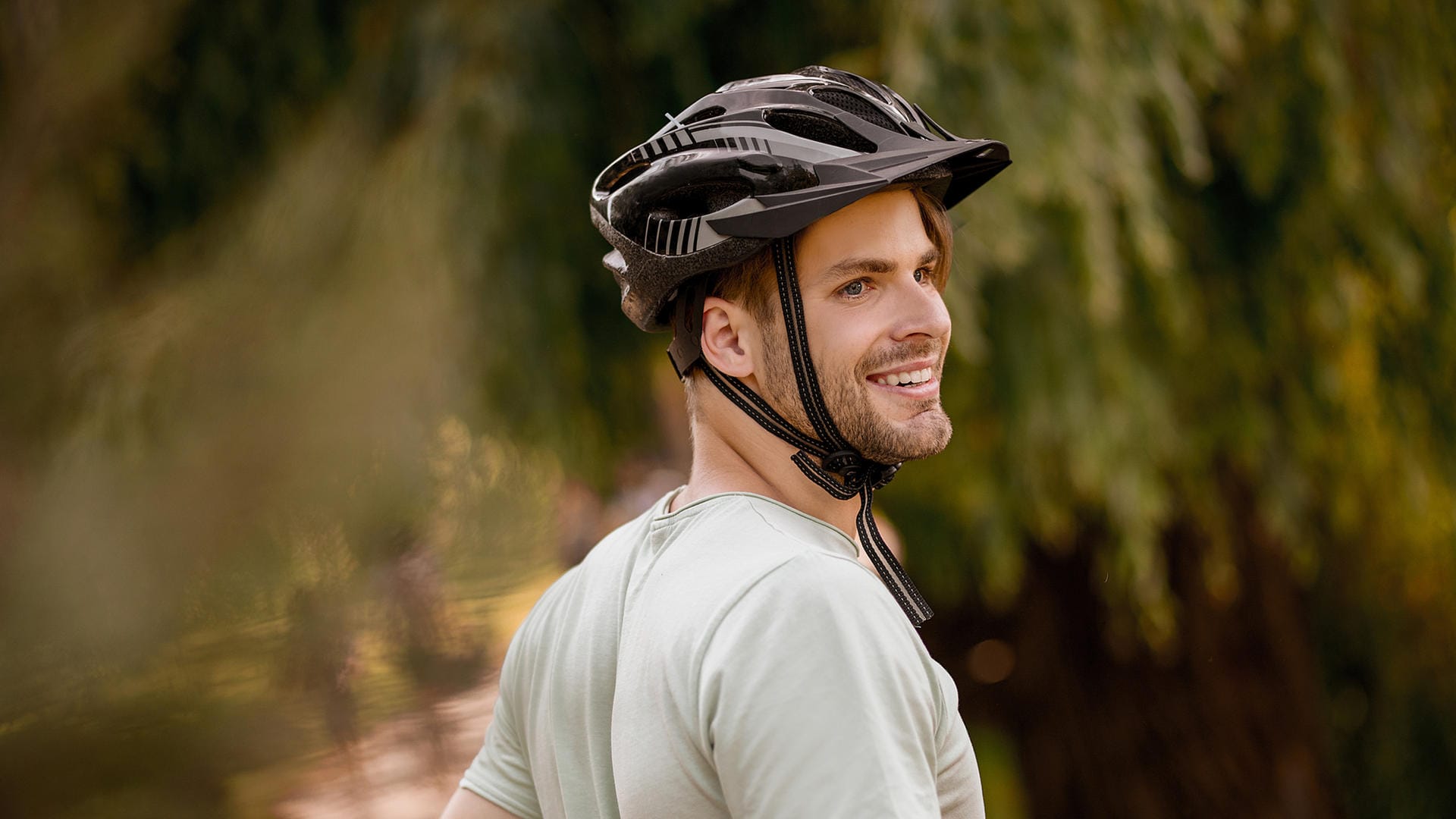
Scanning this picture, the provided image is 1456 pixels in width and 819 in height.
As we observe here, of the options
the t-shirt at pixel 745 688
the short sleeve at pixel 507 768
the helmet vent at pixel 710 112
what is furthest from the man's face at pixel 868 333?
the short sleeve at pixel 507 768

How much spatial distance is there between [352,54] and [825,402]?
2963mm

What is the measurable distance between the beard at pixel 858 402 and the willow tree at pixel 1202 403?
1529mm

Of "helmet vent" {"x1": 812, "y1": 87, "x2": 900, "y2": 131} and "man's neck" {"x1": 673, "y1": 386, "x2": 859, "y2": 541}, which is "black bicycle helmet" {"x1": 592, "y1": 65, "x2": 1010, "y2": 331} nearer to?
"helmet vent" {"x1": 812, "y1": 87, "x2": 900, "y2": 131}

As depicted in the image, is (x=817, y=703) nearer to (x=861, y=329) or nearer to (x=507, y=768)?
(x=861, y=329)

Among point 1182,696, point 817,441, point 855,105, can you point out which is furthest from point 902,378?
point 1182,696

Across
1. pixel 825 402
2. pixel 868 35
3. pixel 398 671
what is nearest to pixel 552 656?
pixel 825 402

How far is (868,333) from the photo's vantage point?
1308 mm

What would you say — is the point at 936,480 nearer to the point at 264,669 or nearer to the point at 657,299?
the point at 264,669

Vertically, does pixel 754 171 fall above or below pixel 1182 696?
above

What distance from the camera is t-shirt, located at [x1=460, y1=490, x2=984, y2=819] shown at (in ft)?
3.30

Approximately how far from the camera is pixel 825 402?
1.32 meters

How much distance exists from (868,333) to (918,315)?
56mm

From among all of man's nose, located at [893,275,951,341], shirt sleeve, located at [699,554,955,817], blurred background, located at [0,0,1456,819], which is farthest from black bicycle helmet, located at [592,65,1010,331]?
blurred background, located at [0,0,1456,819]

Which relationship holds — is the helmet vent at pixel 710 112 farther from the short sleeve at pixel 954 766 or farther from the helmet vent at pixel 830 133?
the short sleeve at pixel 954 766
